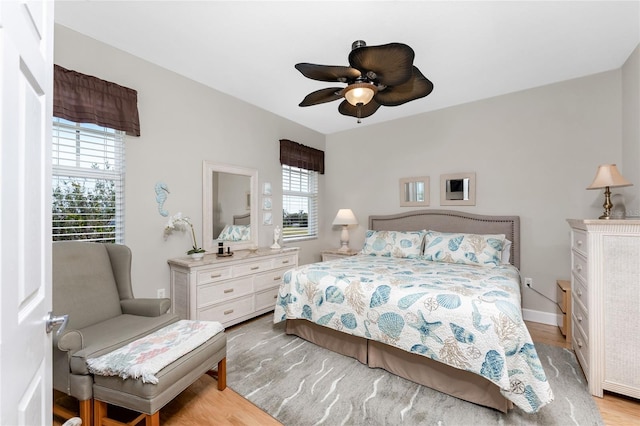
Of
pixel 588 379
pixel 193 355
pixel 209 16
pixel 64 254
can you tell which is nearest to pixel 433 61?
pixel 209 16

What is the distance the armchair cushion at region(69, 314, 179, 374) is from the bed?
116 cm

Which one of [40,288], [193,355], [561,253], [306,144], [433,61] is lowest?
[193,355]

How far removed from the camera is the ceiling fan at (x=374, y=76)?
170 cm

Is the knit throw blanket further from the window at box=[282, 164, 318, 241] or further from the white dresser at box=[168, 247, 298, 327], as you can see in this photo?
the window at box=[282, 164, 318, 241]

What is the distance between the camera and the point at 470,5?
201 centimetres

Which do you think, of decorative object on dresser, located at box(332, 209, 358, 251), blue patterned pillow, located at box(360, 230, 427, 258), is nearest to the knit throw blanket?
blue patterned pillow, located at box(360, 230, 427, 258)

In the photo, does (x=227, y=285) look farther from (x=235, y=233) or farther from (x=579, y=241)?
(x=579, y=241)

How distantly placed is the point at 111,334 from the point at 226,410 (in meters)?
0.87

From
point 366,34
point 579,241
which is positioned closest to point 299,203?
point 366,34

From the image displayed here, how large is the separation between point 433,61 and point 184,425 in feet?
11.4

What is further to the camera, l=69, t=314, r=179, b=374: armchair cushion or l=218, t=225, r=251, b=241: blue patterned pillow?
l=218, t=225, r=251, b=241: blue patterned pillow

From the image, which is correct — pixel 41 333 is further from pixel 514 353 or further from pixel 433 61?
pixel 433 61

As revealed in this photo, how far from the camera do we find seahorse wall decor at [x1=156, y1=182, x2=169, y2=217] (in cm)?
284

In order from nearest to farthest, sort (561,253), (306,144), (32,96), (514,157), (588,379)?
(32,96) < (588,379) < (561,253) < (514,157) < (306,144)
